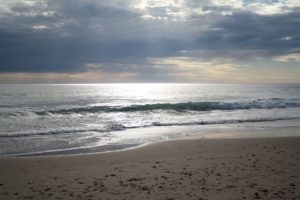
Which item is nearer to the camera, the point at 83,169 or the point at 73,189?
the point at 73,189

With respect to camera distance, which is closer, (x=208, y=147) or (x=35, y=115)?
(x=208, y=147)

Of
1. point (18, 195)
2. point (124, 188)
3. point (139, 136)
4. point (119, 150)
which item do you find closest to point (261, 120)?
point (139, 136)

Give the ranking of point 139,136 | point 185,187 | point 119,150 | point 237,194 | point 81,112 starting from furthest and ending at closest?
point 81,112, point 139,136, point 119,150, point 185,187, point 237,194

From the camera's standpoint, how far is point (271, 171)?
779cm

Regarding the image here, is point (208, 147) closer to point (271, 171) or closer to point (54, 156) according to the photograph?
point (271, 171)

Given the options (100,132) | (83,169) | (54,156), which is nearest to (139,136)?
(100,132)

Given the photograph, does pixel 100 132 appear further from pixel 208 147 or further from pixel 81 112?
pixel 81 112

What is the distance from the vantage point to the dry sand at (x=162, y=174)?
6297 millimetres

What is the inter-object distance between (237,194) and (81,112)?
953 inches

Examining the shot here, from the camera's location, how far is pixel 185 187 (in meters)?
6.57

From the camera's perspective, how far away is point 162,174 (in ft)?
25.1

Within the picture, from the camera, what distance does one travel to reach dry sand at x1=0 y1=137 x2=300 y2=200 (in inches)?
248

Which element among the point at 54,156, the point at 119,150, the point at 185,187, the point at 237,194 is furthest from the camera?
the point at 119,150

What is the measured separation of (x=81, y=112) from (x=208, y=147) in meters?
19.3
